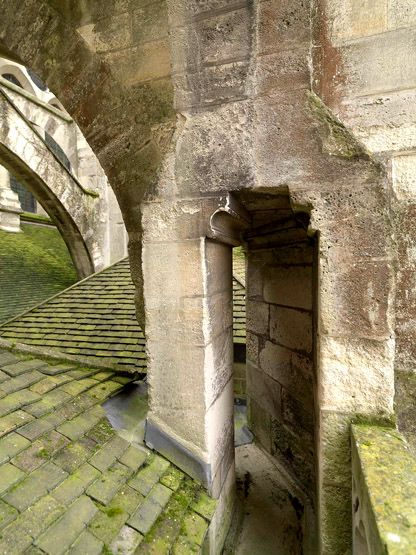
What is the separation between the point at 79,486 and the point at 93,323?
3.25m

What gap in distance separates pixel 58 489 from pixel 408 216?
175cm

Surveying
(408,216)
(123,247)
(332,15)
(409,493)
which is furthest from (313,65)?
(123,247)

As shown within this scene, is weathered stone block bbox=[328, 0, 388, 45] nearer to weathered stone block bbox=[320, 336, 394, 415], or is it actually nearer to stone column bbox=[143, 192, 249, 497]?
stone column bbox=[143, 192, 249, 497]

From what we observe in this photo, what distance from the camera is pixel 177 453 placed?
1.64 m

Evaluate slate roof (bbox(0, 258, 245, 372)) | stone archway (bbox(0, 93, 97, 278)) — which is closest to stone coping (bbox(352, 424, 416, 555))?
slate roof (bbox(0, 258, 245, 372))

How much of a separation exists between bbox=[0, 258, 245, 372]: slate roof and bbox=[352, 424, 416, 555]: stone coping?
85.0 inches

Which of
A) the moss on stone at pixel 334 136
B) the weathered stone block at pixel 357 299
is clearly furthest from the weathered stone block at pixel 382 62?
the weathered stone block at pixel 357 299

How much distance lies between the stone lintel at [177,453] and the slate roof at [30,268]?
4909 mm

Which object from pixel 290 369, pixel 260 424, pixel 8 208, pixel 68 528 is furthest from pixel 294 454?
pixel 8 208

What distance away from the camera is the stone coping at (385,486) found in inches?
31.5

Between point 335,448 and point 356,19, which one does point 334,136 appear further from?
point 335,448

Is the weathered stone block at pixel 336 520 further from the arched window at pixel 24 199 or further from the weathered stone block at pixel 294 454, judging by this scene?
the arched window at pixel 24 199

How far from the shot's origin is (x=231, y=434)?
210 cm

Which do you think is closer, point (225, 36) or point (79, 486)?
point (79, 486)
